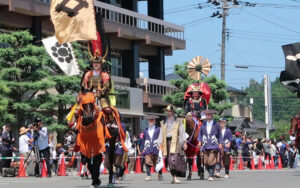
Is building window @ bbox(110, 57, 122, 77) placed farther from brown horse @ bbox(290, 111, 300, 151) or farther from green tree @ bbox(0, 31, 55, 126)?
brown horse @ bbox(290, 111, 300, 151)

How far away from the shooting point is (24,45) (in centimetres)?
3391

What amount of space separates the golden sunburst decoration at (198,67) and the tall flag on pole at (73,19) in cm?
1286

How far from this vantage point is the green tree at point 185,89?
2062 inches

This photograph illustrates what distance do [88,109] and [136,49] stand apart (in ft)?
128

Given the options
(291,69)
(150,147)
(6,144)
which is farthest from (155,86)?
(291,69)

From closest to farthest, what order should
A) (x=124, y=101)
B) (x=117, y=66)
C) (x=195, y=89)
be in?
(x=195, y=89)
(x=124, y=101)
(x=117, y=66)

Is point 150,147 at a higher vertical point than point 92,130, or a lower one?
lower

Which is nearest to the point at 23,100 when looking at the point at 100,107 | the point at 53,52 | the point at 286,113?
the point at 53,52

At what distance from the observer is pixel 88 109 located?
1650cm

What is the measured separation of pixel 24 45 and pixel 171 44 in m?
24.7

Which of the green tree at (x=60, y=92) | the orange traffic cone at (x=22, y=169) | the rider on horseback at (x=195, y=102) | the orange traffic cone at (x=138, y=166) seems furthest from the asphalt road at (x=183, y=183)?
the green tree at (x=60, y=92)

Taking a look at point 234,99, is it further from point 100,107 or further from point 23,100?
point 100,107

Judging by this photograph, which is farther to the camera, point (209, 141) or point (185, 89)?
point (185, 89)

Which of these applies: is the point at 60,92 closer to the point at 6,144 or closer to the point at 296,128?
the point at 6,144
